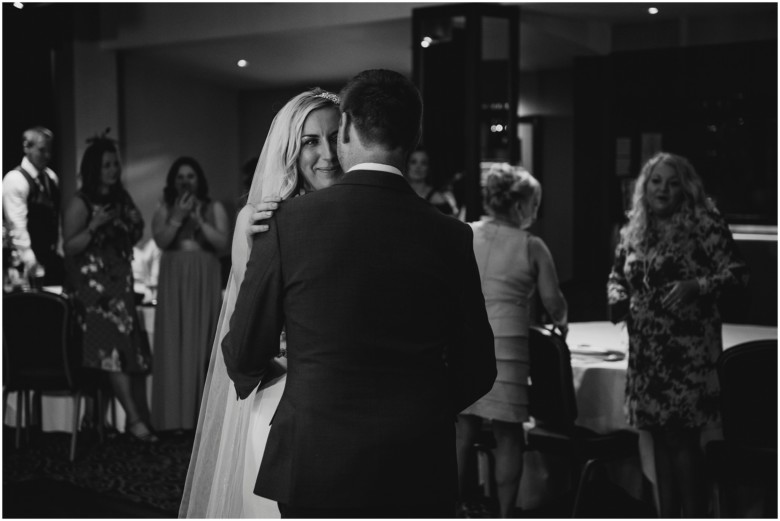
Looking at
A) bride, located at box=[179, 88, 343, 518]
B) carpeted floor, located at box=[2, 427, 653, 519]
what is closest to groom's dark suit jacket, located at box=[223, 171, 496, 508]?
bride, located at box=[179, 88, 343, 518]

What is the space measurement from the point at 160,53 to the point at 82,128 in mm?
1920

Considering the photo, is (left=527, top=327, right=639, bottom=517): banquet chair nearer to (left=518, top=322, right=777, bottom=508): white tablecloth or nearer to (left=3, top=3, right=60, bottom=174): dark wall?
(left=518, top=322, right=777, bottom=508): white tablecloth

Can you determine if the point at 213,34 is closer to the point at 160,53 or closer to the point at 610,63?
the point at 160,53

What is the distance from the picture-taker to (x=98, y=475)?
495 centimetres

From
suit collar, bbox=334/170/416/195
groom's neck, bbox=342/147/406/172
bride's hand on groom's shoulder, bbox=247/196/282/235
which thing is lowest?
bride's hand on groom's shoulder, bbox=247/196/282/235

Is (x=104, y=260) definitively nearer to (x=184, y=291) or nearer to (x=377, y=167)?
(x=184, y=291)

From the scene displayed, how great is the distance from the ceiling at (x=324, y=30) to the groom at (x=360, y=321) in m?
6.73

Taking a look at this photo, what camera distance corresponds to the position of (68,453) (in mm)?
5383

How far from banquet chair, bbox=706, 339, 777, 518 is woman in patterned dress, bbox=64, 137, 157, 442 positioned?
10.8 ft

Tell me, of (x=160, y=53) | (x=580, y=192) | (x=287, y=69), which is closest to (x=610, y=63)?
(x=580, y=192)

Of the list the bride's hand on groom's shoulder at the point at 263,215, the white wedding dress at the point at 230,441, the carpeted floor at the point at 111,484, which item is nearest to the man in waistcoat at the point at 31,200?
the carpeted floor at the point at 111,484

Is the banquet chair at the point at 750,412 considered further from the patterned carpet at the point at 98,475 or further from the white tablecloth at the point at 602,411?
the patterned carpet at the point at 98,475

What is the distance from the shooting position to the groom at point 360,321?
1.64 m

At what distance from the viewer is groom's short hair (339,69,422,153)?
5.40 ft
